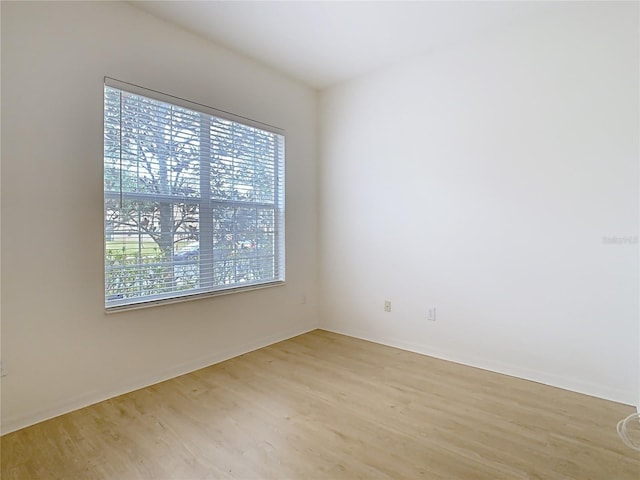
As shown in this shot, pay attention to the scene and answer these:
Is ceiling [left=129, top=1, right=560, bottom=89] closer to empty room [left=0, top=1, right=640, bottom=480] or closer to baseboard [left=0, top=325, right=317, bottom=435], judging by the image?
empty room [left=0, top=1, right=640, bottom=480]

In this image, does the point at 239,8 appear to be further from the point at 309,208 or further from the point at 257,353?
the point at 257,353

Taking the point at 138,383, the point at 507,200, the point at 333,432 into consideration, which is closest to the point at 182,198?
the point at 138,383

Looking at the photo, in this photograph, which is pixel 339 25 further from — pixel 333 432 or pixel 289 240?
pixel 333 432

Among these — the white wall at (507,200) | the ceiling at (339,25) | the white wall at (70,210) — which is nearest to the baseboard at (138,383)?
the white wall at (70,210)

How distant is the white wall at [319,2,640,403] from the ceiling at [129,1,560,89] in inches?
7.5

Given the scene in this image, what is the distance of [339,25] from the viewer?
8.95 feet

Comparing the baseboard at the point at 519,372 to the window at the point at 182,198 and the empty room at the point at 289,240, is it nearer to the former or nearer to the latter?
the empty room at the point at 289,240

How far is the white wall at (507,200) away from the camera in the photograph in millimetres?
2354

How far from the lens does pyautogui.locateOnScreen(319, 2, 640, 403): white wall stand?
235 cm

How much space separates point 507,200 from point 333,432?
2.19 m

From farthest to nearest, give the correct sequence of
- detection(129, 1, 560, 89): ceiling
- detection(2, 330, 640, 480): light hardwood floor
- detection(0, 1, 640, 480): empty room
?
detection(129, 1, 560, 89): ceiling → detection(0, 1, 640, 480): empty room → detection(2, 330, 640, 480): light hardwood floor

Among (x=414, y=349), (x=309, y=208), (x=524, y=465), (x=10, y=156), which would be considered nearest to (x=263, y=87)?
(x=309, y=208)

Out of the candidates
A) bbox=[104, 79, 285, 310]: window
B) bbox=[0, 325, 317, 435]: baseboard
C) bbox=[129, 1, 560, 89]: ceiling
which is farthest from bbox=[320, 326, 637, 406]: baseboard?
bbox=[129, 1, 560, 89]: ceiling

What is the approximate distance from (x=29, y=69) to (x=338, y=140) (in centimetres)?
268
